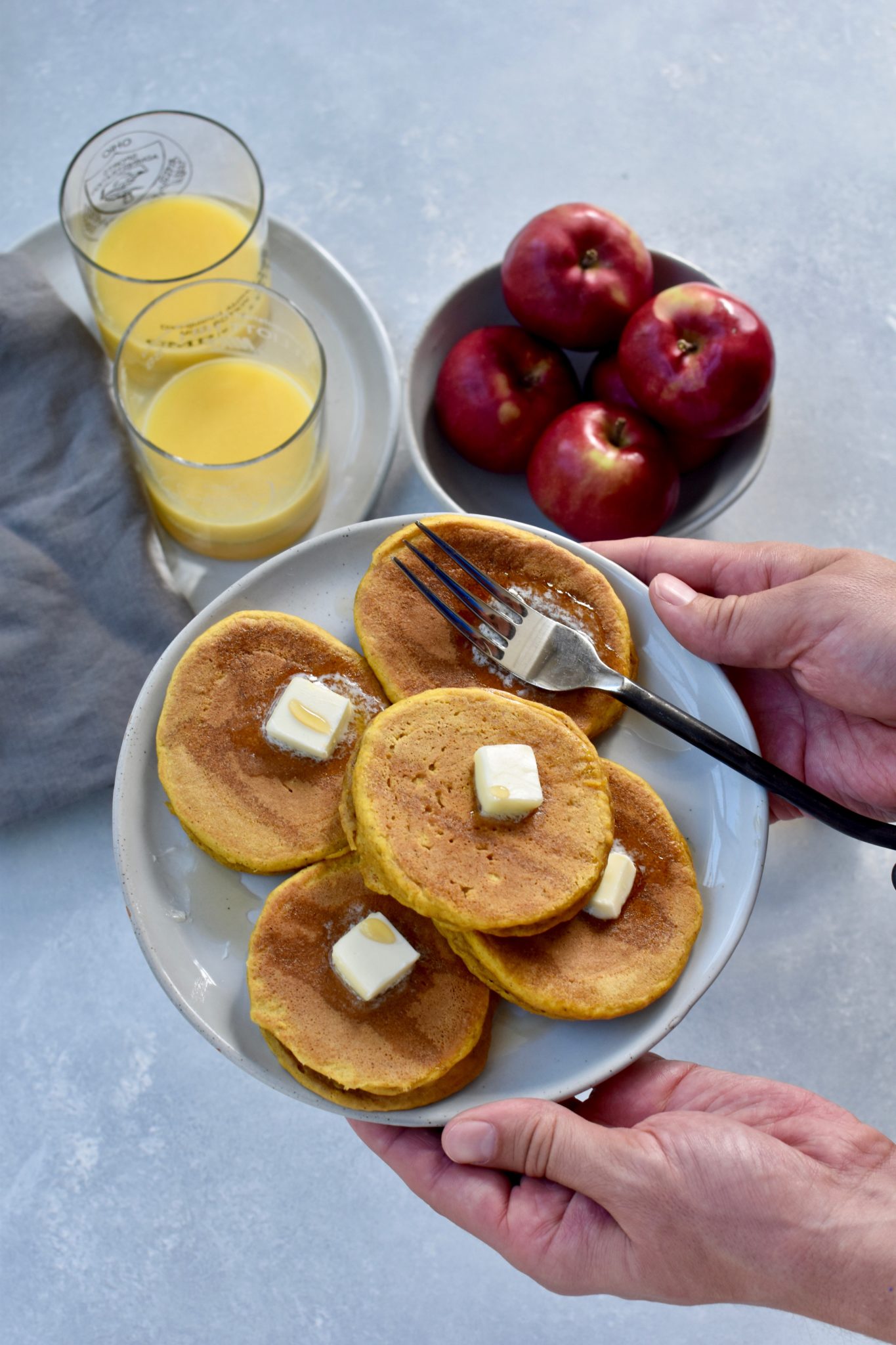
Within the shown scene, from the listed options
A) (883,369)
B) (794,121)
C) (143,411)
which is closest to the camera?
(143,411)

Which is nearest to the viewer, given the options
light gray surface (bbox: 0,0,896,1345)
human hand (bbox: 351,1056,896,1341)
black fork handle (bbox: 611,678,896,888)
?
human hand (bbox: 351,1056,896,1341)

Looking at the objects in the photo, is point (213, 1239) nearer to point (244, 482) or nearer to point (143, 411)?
point (244, 482)

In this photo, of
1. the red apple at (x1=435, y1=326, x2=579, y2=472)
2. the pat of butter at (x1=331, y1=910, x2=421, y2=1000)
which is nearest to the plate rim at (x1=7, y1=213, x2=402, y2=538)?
the red apple at (x1=435, y1=326, x2=579, y2=472)

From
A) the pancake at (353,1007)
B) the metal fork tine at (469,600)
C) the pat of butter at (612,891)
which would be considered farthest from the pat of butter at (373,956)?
the metal fork tine at (469,600)

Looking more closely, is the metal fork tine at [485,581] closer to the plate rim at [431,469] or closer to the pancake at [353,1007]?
the plate rim at [431,469]

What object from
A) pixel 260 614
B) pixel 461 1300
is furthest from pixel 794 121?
pixel 461 1300

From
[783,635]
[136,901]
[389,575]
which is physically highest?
[783,635]

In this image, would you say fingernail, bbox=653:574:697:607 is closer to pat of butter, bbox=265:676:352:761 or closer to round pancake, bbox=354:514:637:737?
round pancake, bbox=354:514:637:737
